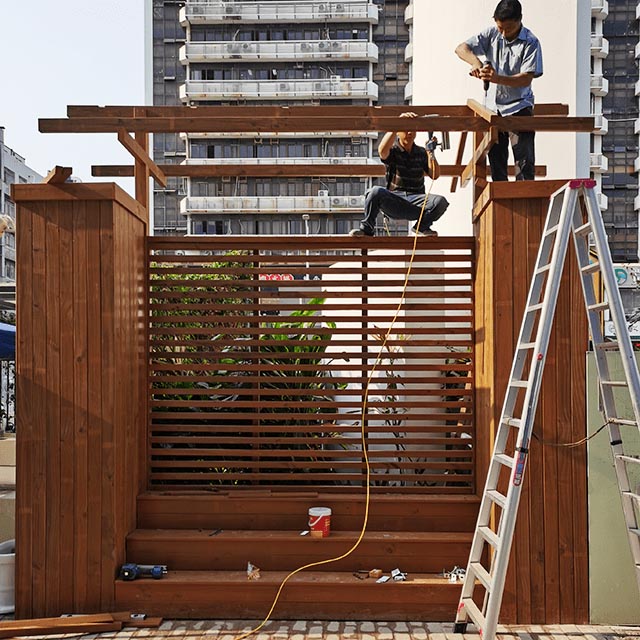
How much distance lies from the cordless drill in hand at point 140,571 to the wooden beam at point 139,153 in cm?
252

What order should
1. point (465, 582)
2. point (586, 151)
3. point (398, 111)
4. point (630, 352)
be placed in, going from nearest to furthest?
point (630, 352), point (465, 582), point (398, 111), point (586, 151)

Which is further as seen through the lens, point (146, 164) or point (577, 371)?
point (146, 164)

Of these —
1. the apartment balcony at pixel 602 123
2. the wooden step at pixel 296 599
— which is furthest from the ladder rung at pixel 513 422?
the apartment balcony at pixel 602 123

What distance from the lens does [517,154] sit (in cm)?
482

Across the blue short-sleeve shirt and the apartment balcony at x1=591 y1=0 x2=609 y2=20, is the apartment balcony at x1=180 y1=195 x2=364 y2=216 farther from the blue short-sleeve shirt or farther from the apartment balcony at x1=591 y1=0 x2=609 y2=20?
the blue short-sleeve shirt

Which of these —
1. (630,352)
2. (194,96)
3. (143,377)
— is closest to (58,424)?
(143,377)

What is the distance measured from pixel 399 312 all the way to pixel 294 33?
36957 mm

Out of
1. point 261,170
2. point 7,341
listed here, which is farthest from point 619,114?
point 261,170

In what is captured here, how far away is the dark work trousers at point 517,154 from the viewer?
4816mm

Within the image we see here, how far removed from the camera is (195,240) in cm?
498

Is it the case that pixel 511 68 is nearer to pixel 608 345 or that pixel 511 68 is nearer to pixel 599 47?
pixel 608 345

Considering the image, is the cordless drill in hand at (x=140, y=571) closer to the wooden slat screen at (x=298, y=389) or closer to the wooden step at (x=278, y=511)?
the wooden step at (x=278, y=511)

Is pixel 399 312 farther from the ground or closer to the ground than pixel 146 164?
closer to the ground

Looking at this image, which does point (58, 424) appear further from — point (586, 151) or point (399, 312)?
point (586, 151)
